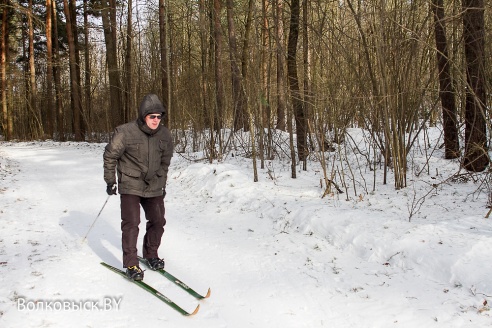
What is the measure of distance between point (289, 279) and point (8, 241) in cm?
401

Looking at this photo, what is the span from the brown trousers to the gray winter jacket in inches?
4.6

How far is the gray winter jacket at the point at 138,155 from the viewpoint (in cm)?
395

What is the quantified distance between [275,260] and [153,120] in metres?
2.37

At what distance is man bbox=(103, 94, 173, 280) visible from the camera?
3.96 m

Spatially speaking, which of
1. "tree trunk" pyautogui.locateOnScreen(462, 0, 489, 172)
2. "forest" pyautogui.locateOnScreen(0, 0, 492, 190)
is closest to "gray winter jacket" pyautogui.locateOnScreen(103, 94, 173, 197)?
"forest" pyautogui.locateOnScreen(0, 0, 492, 190)

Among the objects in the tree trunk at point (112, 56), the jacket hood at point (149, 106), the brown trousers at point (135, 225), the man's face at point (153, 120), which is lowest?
the brown trousers at point (135, 225)

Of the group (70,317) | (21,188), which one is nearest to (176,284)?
(70,317)

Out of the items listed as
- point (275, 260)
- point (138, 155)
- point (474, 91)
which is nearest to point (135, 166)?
point (138, 155)

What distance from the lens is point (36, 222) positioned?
240 inches

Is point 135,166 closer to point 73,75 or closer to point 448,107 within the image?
point 448,107

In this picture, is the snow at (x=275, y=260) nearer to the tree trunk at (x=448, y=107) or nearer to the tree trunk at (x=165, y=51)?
the tree trunk at (x=448, y=107)

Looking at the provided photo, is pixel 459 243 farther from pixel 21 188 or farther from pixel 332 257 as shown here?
pixel 21 188

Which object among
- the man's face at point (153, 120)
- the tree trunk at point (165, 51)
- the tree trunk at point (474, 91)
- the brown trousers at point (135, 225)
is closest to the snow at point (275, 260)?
the brown trousers at point (135, 225)

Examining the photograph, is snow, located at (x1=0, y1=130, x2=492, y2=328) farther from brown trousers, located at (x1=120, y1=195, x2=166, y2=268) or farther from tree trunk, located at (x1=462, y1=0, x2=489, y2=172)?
tree trunk, located at (x1=462, y1=0, x2=489, y2=172)
